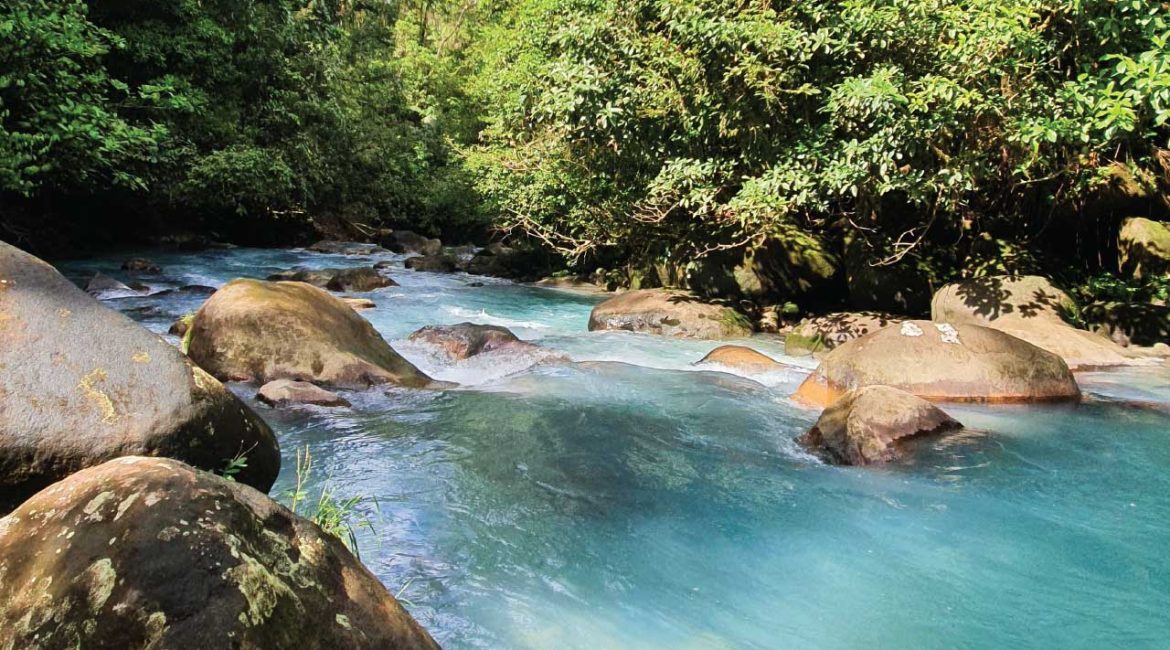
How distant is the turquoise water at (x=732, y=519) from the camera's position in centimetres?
366

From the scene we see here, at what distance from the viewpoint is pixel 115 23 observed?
43.5 ft

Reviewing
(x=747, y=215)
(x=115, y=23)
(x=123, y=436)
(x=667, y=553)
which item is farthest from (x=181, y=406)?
(x=115, y=23)

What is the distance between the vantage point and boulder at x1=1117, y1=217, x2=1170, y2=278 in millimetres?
10844

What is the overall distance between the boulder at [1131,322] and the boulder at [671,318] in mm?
4916

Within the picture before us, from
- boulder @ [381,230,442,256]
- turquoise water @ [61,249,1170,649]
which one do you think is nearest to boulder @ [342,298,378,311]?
turquoise water @ [61,249,1170,649]

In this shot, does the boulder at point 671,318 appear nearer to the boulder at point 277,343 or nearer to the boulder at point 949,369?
the boulder at point 949,369

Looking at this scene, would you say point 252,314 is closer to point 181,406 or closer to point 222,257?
point 181,406

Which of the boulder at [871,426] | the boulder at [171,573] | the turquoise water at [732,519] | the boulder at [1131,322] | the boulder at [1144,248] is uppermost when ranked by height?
the boulder at [1144,248]

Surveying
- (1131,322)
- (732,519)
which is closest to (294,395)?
(732,519)

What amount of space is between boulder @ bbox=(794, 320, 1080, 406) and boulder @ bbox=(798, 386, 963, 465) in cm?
123

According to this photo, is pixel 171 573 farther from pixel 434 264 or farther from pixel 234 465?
pixel 434 264

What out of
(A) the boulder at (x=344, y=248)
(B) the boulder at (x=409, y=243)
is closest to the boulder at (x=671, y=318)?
(A) the boulder at (x=344, y=248)

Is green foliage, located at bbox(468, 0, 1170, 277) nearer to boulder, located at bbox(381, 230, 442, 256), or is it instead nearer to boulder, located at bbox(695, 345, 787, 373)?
boulder, located at bbox(695, 345, 787, 373)

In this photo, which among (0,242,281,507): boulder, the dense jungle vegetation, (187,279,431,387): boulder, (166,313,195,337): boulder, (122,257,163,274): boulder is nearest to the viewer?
(0,242,281,507): boulder
